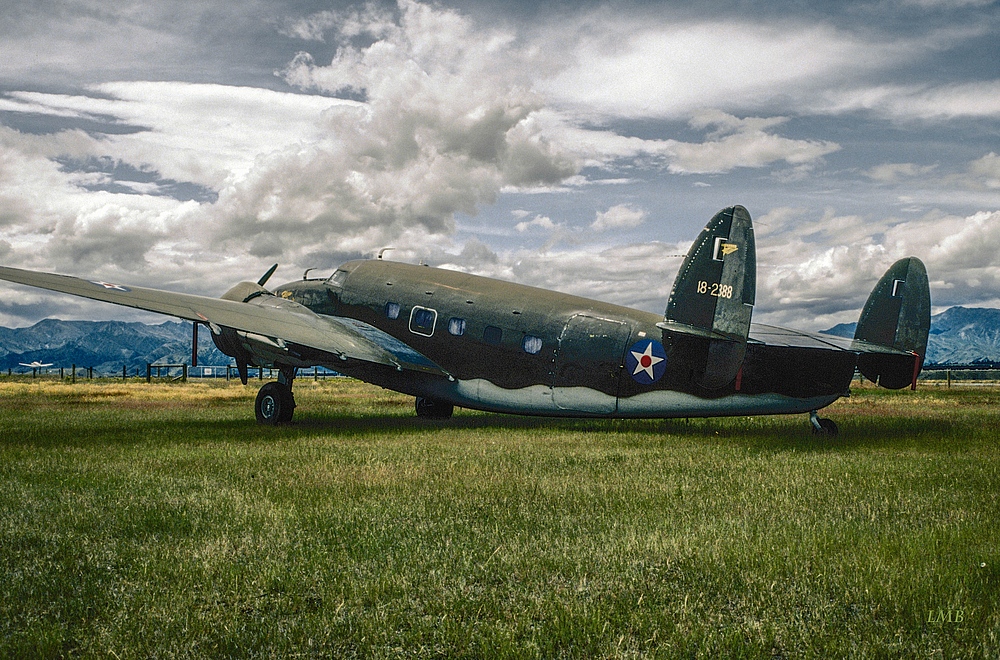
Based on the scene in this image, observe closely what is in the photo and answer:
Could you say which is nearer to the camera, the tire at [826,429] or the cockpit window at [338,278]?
the tire at [826,429]

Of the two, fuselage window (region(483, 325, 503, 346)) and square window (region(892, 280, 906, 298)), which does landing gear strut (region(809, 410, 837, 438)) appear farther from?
fuselage window (region(483, 325, 503, 346))

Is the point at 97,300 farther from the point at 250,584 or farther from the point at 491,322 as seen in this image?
the point at 250,584

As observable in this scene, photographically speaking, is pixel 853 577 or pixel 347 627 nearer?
pixel 347 627

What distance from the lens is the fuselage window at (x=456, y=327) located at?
63.9ft

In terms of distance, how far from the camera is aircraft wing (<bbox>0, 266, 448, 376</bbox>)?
17.6 m

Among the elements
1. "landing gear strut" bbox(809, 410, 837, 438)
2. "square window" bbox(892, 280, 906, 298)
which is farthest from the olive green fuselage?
"square window" bbox(892, 280, 906, 298)

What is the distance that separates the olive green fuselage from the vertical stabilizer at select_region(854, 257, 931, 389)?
50.1 inches

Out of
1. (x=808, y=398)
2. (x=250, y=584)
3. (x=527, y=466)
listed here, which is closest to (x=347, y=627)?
(x=250, y=584)

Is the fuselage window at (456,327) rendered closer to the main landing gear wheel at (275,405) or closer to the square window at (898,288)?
the main landing gear wheel at (275,405)

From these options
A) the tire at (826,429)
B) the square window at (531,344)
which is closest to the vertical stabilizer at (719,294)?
the tire at (826,429)

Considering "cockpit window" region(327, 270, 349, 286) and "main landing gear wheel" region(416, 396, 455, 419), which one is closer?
"cockpit window" region(327, 270, 349, 286)

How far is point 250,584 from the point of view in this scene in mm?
5816

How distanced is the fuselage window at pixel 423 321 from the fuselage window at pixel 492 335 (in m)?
1.81

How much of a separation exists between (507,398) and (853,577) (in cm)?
1307
